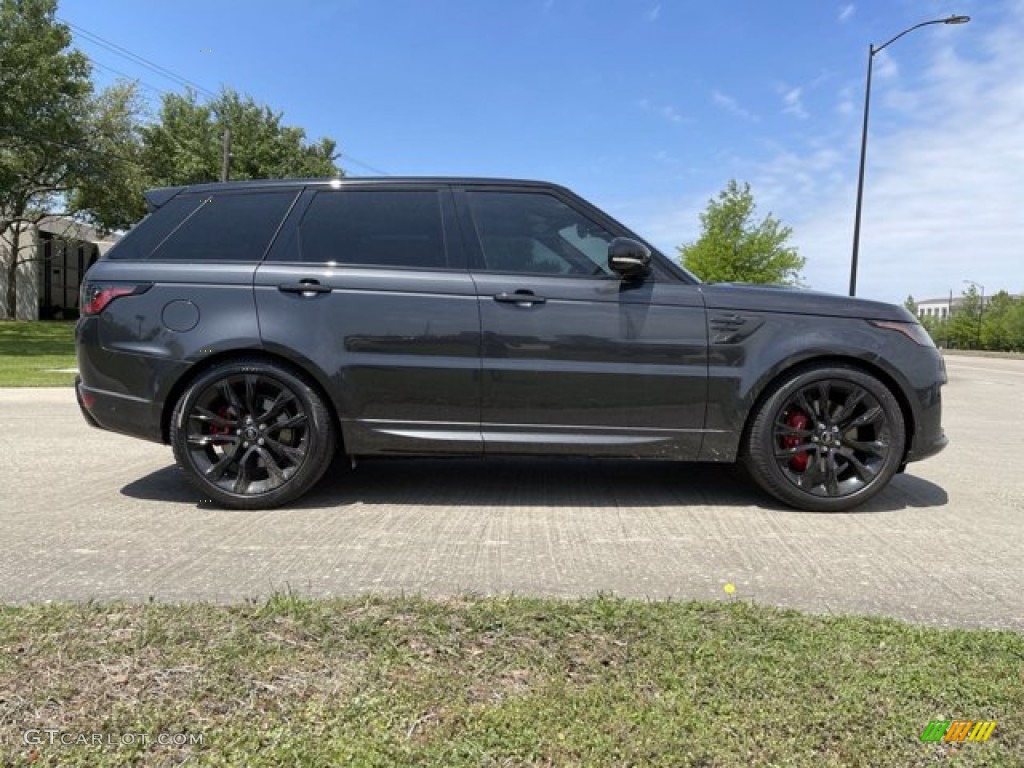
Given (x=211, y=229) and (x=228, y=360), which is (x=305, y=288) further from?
(x=211, y=229)

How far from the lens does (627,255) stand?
3.83 m

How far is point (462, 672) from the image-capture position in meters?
2.10

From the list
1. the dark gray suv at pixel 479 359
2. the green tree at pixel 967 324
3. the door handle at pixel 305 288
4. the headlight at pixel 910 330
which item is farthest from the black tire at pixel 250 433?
the green tree at pixel 967 324

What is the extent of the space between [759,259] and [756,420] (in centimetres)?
2490

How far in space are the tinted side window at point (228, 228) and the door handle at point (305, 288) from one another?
0.97 feet

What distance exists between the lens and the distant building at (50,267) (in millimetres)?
39188

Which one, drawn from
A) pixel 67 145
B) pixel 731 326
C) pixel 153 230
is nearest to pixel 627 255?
pixel 731 326

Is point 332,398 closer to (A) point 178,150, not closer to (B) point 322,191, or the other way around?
(B) point 322,191

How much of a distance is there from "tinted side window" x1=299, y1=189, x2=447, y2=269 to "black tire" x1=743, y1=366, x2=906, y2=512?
213 centimetres

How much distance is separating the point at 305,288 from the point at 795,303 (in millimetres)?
2838

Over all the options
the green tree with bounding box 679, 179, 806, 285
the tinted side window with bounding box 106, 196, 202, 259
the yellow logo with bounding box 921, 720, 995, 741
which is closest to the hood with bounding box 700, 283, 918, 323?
the yellow logo with bounding box 921, 720, 995, 741

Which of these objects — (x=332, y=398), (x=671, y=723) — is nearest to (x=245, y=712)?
(x=671, y=723)

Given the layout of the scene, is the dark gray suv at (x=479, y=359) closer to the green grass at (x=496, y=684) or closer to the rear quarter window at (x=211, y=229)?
the rear quarter window at (x=211, y=229)

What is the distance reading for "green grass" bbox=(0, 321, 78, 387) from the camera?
11.7 metres
